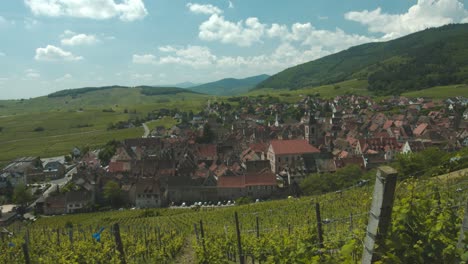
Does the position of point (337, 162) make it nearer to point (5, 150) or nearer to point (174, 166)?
point (174, 166)

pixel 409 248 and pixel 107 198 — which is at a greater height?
pixel 409 248

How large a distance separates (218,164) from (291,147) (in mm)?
15301

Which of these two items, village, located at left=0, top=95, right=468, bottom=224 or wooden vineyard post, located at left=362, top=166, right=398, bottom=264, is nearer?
wooden vineyard post, located at left=362, top=166, right=398, bottom=264

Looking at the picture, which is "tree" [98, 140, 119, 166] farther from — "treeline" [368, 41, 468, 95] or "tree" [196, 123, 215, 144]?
"treeline" [368, 41, 468, 95]

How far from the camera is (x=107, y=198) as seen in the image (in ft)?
202

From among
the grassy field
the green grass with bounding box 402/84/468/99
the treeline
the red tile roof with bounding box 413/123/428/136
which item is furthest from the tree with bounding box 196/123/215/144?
the treeline

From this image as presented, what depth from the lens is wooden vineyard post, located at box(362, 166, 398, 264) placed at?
3857 millimetres

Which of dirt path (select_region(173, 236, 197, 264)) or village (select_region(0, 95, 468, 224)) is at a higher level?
dirt path (select_region(173, 236, 197, 264))

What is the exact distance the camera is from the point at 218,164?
72.6 metres

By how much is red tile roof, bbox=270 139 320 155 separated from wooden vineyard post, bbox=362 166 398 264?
63.4m

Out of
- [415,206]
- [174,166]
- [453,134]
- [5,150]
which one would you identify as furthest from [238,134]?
[415,206]

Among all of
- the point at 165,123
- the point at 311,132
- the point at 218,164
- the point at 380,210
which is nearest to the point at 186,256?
the point at 380,210

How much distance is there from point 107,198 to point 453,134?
7104cm

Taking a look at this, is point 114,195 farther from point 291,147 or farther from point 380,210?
point 380,210
